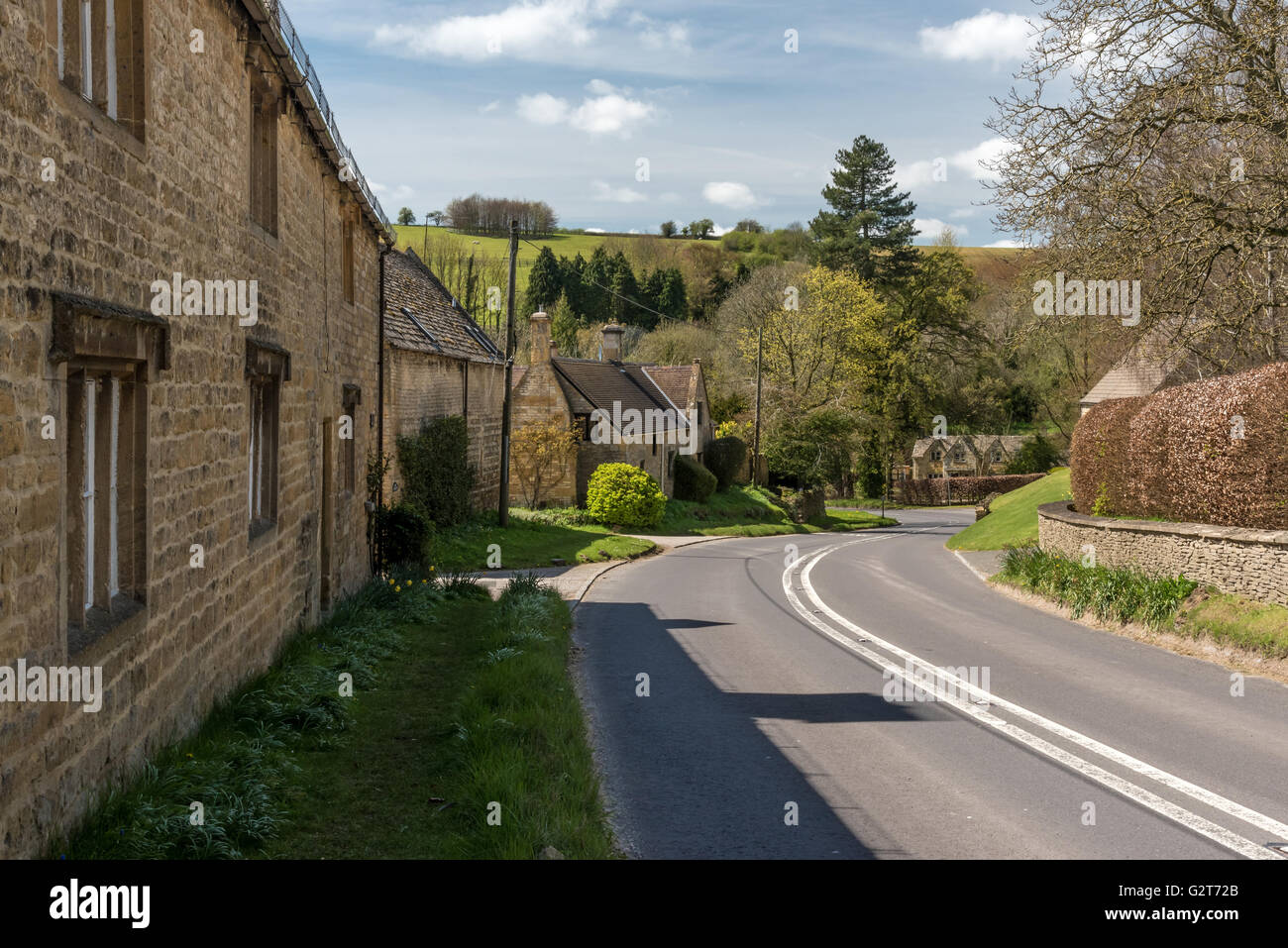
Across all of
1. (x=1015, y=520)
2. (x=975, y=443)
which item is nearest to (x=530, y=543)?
(x=1015, y=520)

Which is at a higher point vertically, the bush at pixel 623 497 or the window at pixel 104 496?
the window at pixel 104 496

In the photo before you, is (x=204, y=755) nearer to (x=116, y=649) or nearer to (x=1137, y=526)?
(x=116, y=649)

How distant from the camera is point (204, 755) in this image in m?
6.94

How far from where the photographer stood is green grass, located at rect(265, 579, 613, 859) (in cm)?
595

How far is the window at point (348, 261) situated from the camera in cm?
1602

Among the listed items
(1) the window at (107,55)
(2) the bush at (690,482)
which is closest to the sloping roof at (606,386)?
(2) the bush at (690,482)

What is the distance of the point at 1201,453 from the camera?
14.5 m

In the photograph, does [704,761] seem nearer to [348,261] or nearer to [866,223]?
[348,261]

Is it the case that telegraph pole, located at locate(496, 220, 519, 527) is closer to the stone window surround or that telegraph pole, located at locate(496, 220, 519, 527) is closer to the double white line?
the double white line
